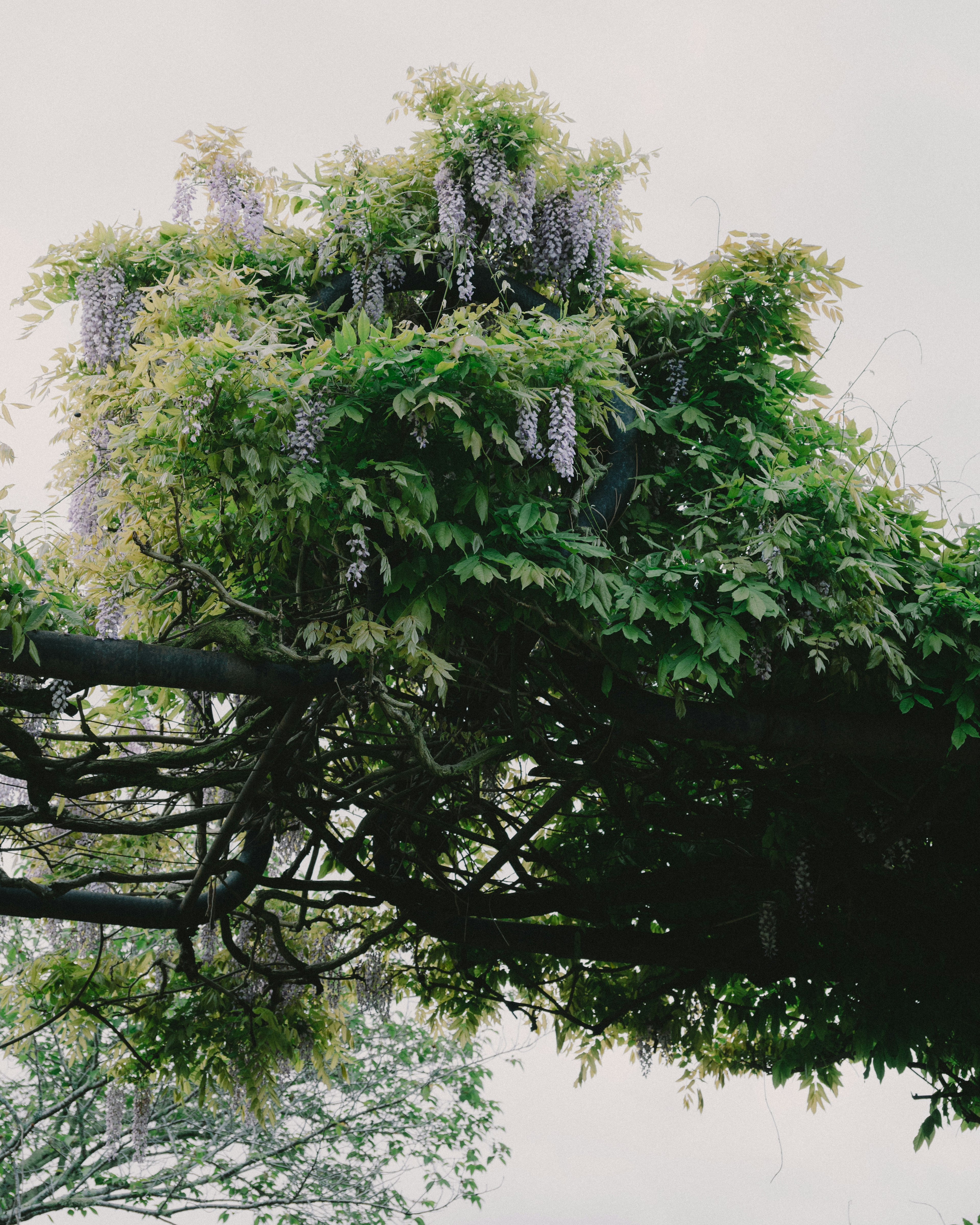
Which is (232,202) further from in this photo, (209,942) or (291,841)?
(209,942)

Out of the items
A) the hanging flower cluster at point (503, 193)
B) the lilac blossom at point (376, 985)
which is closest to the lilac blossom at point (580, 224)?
the hanging flower cluster at point (503, 193)

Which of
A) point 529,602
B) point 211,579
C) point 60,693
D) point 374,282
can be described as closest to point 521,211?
point 374,282

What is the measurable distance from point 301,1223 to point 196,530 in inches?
239

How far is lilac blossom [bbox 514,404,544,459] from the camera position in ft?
10.6

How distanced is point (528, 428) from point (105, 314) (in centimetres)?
168

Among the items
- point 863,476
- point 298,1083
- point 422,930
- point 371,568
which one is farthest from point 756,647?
point 298,1083

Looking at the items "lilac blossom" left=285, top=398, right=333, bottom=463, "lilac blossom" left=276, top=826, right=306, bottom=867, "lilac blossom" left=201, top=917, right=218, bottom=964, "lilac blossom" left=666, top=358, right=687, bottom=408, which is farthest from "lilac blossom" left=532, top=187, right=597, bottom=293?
"lilac blossom" left=201, top=917, right=218, bottom=964

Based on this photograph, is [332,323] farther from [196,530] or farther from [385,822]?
[385,822]

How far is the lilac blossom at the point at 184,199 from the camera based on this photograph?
4039 millimetres

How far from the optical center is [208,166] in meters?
4.02

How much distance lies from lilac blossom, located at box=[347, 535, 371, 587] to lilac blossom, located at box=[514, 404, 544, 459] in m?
0.55

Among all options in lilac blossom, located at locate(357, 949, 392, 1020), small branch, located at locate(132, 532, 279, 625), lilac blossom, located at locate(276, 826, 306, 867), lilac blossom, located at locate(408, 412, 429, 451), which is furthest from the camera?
lilac blossom, located at locate(357, 949, 392, 1020)

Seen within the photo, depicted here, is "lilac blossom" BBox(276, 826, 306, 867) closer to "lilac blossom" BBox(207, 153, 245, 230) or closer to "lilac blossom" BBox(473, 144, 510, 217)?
"lilac blossom" BBox(207, 153, 245, 230)

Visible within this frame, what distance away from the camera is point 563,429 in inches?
132
